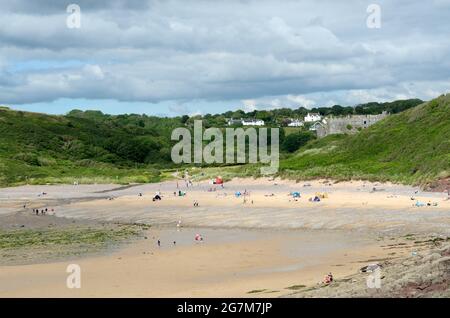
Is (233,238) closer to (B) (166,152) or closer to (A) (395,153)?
(A) (395,153)

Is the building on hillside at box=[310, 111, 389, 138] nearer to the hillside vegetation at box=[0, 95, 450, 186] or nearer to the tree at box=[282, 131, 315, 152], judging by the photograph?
the hillside vegetation at box=[0, 95, 450, 186]

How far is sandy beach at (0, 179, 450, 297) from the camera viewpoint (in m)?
24.0

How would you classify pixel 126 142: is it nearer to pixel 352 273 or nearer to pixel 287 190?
pixel 287 190

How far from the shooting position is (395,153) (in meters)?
78.3

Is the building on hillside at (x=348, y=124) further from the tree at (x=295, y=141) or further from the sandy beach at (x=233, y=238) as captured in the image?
the sandy beach at (x=233, y=238)

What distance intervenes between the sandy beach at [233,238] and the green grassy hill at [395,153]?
12.1 feet

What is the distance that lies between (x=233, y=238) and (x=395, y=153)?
46323 millimetres

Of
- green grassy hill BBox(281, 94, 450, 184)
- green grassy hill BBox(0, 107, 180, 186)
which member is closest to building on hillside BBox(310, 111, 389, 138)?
green grassy hill BBox(281, 94, 450, 184)

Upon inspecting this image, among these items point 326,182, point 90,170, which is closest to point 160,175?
point 90,170

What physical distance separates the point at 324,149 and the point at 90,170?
40697mm

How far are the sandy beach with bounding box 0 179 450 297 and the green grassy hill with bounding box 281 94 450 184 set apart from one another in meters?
3.70

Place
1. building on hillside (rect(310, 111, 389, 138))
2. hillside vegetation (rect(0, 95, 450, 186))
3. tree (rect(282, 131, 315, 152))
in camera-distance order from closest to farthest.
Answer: hillside vegetation (rect(0, 95, 450, 186)) → building on hillside (rect(310, 111, 389, 138)) → tree (rect(282, 131, 315, 152))

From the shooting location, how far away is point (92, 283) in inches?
963

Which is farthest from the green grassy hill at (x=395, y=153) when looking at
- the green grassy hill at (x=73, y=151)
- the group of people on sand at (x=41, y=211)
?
the group of people on sand at (x=41, y=211)
